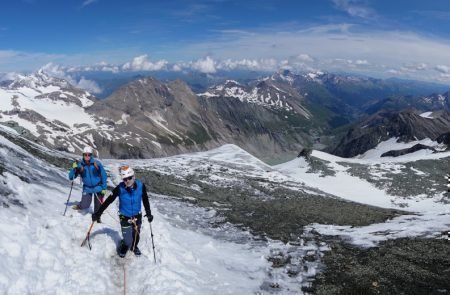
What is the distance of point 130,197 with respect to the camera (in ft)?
56.5

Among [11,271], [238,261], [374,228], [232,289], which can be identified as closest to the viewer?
[11,271]

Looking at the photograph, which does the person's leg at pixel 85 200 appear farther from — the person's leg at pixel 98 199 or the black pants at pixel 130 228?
the black pants at pixel 130 228

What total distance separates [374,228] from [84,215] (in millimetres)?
20188

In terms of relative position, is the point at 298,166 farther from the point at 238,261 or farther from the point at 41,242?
the point at 41,242

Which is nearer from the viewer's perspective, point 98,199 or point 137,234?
point 137,234

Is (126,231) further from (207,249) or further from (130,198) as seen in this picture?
(207,249)

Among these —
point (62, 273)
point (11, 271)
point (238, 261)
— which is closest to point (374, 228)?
point (238, 261)

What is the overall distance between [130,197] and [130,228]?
1.46m

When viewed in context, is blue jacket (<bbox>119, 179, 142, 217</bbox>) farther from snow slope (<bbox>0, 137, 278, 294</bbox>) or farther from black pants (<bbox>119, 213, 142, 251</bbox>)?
snow slope (<bbox>0, 137, 278, 294</bbox>)

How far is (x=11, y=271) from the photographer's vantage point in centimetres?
1371

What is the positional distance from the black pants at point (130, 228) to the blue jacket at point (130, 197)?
0.66ft

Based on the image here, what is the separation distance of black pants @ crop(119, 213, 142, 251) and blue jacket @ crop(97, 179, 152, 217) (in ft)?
0.66

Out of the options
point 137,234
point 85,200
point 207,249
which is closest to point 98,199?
point 85,200

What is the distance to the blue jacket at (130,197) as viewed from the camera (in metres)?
17.2
